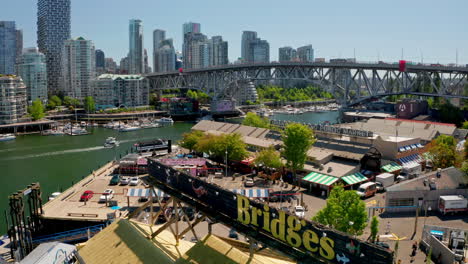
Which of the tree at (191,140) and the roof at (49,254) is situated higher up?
the tree at (191,140)

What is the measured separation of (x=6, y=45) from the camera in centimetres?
16425

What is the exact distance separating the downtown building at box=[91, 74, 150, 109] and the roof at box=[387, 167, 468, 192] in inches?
3518

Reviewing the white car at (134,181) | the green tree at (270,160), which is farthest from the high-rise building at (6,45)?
the green tree at (270,160)

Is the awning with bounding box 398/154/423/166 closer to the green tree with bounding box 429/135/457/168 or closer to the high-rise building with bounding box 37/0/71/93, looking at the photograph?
the green tree with bounding box 429/135/457/168

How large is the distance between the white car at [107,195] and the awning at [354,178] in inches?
702

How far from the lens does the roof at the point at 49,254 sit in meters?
19.1

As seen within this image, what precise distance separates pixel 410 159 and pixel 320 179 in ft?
36.8

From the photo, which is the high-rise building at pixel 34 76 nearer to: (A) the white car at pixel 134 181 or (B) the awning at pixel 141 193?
(A) the white car at pixel 134 181

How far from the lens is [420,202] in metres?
27.5

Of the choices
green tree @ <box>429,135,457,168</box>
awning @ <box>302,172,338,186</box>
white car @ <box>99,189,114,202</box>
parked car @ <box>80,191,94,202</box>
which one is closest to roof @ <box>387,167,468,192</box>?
green tree @ <box>429,135,457,168</box>

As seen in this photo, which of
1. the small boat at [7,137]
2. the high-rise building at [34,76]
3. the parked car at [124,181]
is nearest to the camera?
the parked car at [124,181]

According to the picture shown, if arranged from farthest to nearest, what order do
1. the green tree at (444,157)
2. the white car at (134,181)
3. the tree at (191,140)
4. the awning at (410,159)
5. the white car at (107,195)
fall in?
the tree at (191,140) → the awning at (410,159) → the green tree at (444,157) → the white car at (134,181) → the white car at (107,195)

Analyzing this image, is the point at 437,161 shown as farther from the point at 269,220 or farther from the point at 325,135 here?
the point at 269,220

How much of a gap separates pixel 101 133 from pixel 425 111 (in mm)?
58614
